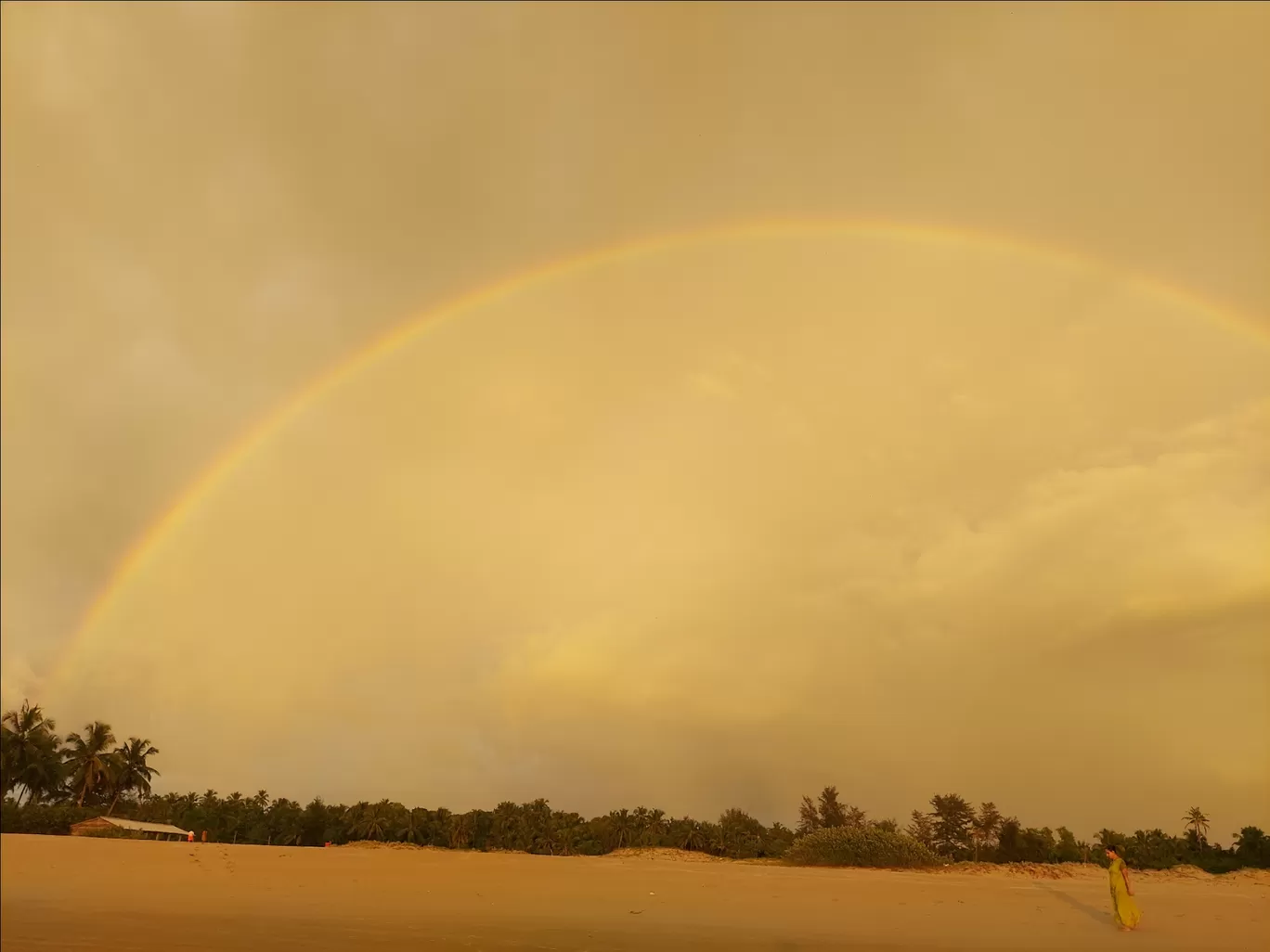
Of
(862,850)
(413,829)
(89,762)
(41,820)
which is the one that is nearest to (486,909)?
(862,850)

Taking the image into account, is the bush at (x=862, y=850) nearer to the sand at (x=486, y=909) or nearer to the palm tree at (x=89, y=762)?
the sand at (x=486, y=909)

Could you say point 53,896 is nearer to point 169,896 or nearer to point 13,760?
point 169,896

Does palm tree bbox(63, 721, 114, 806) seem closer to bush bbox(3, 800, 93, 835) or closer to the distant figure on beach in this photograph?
bush bbox(3, 800, 93, 835)

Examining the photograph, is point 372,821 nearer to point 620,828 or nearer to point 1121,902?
point 620,828

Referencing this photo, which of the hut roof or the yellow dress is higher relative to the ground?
the yellow dress

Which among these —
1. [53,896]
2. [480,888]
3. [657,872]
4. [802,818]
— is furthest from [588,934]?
[802,818]

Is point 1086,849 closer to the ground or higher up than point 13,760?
closer to the ground

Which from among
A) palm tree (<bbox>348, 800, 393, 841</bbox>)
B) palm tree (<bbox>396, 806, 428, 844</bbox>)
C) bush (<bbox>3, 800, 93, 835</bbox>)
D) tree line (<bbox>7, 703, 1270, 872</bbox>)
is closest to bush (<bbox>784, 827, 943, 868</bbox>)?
tree line (<bbox>7, 703, 1270, 872</bbox>)

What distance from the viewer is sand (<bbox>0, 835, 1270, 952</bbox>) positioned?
11.1m

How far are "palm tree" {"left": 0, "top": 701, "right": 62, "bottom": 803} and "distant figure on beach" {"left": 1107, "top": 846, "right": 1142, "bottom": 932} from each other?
7349 centimetres

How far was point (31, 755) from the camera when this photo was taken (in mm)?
60531

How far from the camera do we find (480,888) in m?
17.5

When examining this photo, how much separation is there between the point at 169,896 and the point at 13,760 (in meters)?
62.8

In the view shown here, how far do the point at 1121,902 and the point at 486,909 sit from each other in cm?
1347
